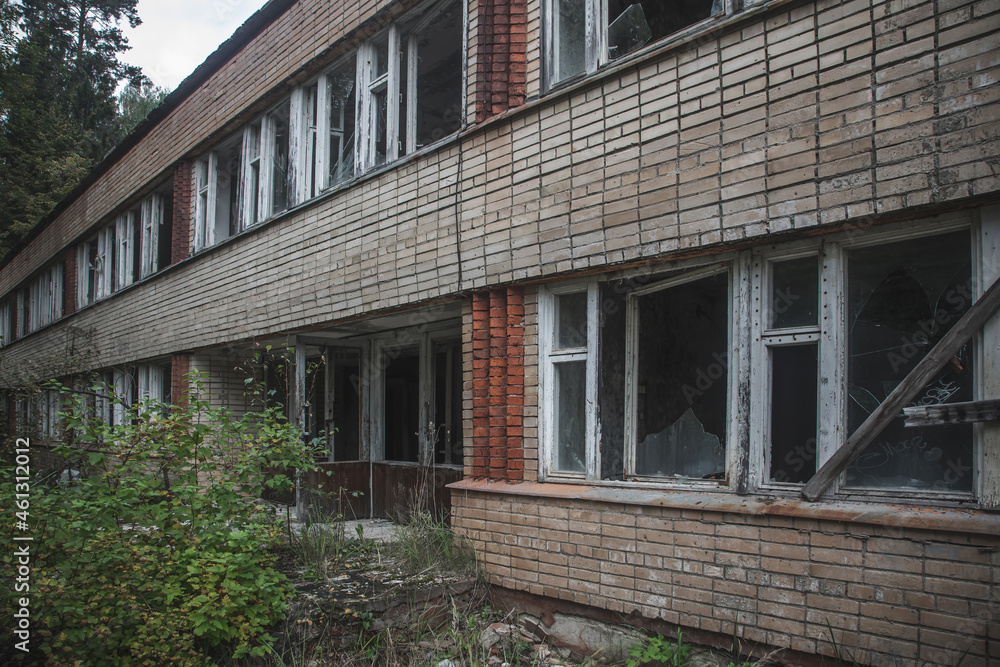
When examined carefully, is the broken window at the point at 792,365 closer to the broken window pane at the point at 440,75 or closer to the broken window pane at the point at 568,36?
the broken window pane at the point at 568,36

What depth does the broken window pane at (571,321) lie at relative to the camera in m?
5.01

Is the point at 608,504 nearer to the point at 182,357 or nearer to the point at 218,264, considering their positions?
the point at 218,264

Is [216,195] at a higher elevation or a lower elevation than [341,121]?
lower

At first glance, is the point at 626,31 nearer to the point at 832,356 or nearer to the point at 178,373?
the point at 832,356

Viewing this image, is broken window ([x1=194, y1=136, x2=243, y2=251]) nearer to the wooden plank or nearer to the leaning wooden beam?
the leaning wooden beam

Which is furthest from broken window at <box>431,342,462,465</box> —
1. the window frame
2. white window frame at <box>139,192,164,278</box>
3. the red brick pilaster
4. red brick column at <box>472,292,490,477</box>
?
white window frame at <box>139,192,164,278</box>

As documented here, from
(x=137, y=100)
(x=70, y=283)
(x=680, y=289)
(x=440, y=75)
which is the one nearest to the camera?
(x=680, y=289)

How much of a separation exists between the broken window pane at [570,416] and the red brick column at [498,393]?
45cm

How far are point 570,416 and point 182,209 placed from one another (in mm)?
8265

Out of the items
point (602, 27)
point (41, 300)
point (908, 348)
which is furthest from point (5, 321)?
point (908, 348)

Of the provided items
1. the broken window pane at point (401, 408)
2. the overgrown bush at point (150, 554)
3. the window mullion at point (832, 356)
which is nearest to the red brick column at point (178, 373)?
the broken window pane at point (401, 408)

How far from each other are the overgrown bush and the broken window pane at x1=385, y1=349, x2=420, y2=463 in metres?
3.90

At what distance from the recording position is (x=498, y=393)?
17.2 ft

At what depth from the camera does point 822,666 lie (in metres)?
3.39
